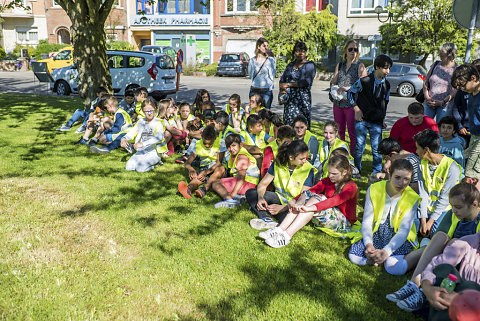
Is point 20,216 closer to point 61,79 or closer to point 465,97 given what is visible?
point 465,97

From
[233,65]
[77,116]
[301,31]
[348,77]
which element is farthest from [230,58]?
[348,77]

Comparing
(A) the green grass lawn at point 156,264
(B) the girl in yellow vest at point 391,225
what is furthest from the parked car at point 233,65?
(B) the girl in yellow vest at point 391,225

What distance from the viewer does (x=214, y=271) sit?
4.10 meters

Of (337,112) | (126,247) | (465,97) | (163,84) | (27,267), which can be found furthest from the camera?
(163,84)

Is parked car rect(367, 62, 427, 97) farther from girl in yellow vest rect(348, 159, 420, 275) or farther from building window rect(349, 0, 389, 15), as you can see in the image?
girl in yellow vest rect(348, 159, 420, 275)

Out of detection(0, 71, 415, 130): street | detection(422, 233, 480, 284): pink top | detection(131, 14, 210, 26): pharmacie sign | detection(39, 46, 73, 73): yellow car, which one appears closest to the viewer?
detection(422, 233, 480, 284): pink top

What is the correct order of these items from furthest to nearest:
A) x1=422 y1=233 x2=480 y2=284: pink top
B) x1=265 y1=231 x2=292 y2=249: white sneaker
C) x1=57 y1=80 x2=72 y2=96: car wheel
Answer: x1=57 y1=80 x2=72 y2=96: car wheel < x1=265 y1=231 x2=292 y2=249: white sneaker < x1=422 y1=233 x2=480 y2=284: pink top

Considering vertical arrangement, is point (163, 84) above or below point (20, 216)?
above

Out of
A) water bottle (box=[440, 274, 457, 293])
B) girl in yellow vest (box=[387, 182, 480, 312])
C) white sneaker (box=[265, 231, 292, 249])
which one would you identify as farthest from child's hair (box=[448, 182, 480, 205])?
white sneaker (box=[265, 231, 292, 249])

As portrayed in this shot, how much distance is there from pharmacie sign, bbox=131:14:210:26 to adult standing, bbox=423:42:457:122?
32.7m

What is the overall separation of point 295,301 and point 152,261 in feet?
4.90

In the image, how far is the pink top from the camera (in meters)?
3.30

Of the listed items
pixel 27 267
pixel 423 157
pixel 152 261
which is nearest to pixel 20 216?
pixel 27 267

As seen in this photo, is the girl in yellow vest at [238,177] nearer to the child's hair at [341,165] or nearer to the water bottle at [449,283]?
the child's hair at [341,165]
